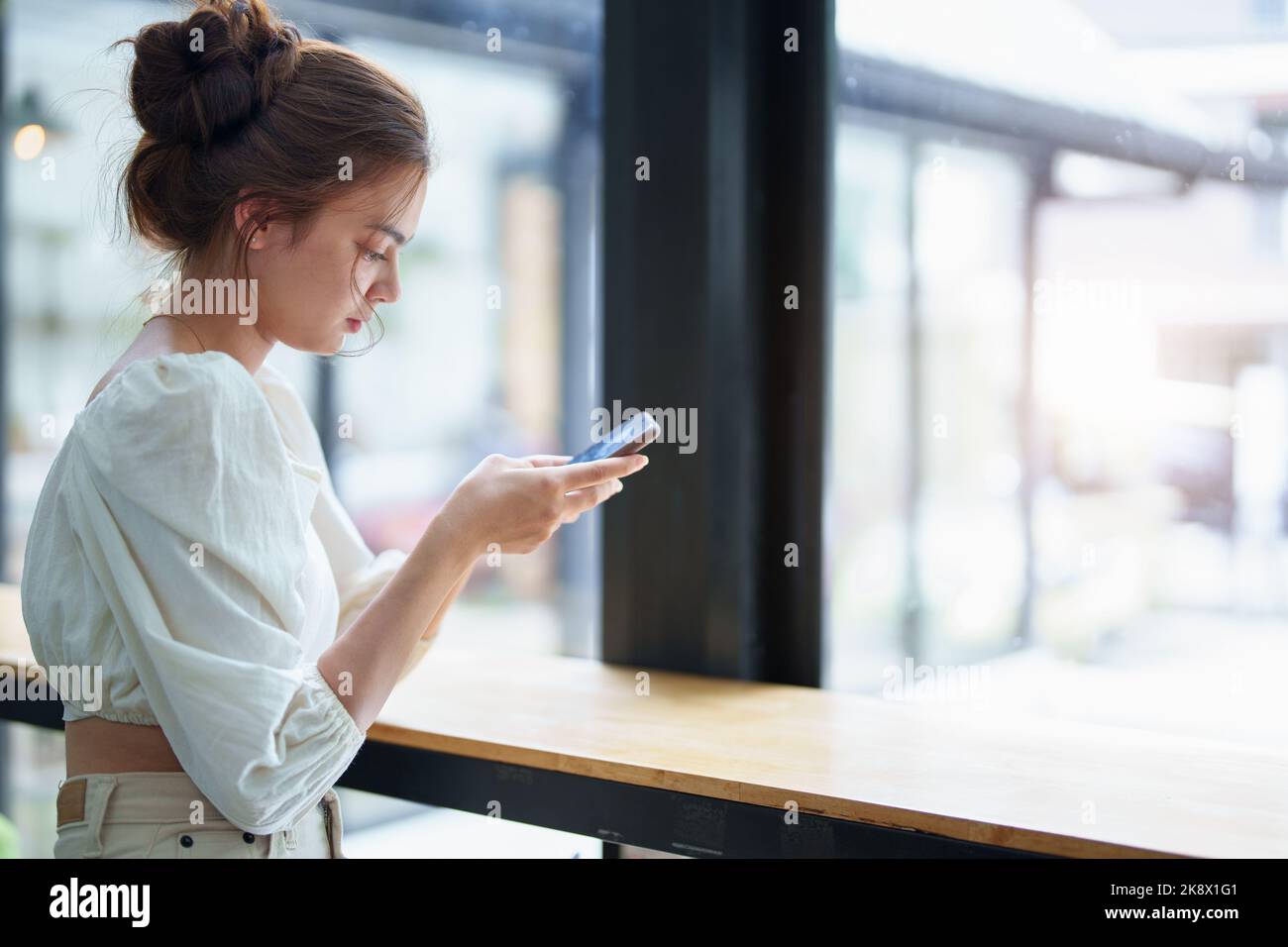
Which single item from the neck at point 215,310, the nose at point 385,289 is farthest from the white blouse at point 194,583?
the nose at point 385,289

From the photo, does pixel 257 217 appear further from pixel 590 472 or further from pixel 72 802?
pixel 72 802

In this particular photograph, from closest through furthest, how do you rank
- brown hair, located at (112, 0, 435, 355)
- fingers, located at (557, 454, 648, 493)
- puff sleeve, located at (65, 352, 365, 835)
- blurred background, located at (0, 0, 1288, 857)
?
puff sleeve, located at (65, 352, 365, 835) → brown hair, located at (112, 0, 435, 355) → fingers, located at (557, 454, 648, 493) → blurred background, located at (0, 0, 1288, 857)

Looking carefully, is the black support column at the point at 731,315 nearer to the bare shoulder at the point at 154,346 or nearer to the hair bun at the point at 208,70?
the hair bun at the point at 208,70

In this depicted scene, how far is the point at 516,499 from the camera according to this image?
4.06ft

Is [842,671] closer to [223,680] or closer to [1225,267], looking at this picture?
[1225,267]

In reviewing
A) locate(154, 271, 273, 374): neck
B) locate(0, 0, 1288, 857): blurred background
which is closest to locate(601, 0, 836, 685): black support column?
locate(0, 0, 1288, 857): blurred background

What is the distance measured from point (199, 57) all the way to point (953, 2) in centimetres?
116

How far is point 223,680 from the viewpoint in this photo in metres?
1.02

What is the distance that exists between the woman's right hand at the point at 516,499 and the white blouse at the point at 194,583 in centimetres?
18

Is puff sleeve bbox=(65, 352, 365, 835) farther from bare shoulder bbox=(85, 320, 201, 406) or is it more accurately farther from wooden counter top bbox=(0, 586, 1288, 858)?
wooden counter top bbox=(0, 586, 1288, 858)

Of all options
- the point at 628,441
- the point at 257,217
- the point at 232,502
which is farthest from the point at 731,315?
the point at 232,502

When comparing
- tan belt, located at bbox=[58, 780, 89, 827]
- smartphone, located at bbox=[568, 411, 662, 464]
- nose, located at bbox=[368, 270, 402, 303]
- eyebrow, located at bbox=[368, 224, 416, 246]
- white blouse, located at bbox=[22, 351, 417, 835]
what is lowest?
tan belt, located at bbox=[58, 780, 89, 827]

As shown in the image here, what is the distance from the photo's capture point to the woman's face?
1185 mm
